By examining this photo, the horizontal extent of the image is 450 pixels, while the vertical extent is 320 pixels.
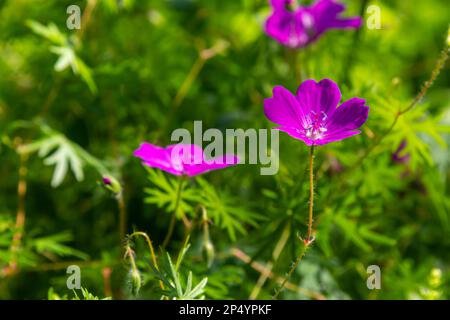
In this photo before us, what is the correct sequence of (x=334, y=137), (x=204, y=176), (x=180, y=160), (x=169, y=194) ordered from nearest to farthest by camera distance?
(x=334, y=137) → (x=180, y=160) → (x=169, y=194) → (x=204, y=176)

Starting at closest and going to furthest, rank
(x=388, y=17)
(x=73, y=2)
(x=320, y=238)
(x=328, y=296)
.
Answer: (x=320, y=238)
(x=328, y=296)
(x=73, y=2)
(x=388, y=17)

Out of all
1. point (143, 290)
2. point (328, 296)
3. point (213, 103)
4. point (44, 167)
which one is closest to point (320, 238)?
point (328, 296)

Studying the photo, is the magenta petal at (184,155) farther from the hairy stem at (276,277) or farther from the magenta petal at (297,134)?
the hairy stem at (276,277)

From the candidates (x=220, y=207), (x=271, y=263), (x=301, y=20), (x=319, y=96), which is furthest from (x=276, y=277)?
(x=301, y=20)

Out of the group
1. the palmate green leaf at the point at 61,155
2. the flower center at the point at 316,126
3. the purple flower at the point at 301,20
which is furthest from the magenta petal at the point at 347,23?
the palmate green leaf at the point at 61,155

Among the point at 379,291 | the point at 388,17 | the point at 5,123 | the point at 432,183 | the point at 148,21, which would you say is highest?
the point at 388,17

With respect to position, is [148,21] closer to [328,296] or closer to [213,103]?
[213,103]

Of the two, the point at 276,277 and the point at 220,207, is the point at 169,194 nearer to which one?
the point at 220,207
